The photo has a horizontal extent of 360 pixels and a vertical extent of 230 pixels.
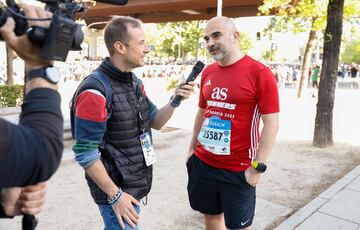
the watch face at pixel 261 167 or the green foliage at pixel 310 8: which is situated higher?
the green foliage at pixel 310 8

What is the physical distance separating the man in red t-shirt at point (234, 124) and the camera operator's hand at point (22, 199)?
5.62 feet

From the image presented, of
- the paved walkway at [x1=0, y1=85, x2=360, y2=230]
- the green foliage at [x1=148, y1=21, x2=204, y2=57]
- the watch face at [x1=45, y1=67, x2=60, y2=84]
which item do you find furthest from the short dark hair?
the green foliage at [x1=148, y1=21, x2=204, y2=57]

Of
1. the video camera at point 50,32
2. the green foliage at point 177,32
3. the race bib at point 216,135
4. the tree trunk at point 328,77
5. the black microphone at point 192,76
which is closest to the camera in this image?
the video camera at point 50,32

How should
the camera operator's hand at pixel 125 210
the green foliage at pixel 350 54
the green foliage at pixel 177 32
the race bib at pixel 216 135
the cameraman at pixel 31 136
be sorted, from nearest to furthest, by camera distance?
1. the cameraman at pixel 31 136
2. the camera operator's hand at pixel 125 210
3. the race bib at pixel 216 135
4. the green foliage at pixel 177 32
5. the green foliage at pixel 350 54

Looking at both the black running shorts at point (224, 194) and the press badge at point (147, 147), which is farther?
the black running shorts at point (224, 194)

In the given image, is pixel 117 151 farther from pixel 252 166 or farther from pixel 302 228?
pixel 302 228

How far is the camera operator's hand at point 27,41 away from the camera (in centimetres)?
120

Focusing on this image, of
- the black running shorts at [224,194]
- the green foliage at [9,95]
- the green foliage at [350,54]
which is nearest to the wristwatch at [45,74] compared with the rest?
the black running shorts at [224,194]

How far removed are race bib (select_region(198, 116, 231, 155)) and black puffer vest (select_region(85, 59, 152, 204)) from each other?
710mm

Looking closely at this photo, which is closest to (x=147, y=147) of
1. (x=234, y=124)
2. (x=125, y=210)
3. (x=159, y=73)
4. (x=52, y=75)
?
(x=125, y=210)

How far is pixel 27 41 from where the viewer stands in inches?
48.5

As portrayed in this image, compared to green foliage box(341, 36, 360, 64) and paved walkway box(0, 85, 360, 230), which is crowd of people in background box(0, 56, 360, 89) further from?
green foliage box(341, 36, 360, 64)

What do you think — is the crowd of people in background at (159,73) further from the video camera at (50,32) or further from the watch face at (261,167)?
the video camera at (50,32)

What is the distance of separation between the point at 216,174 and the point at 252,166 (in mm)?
305
